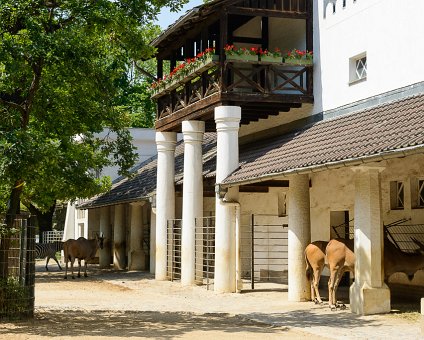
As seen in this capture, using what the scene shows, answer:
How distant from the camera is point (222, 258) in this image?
21156 mm

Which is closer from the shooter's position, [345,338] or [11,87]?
[345,338]

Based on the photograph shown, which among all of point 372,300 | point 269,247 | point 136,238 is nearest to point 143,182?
point 136,238

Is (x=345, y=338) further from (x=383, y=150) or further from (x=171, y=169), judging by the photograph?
(x=171, y=169)

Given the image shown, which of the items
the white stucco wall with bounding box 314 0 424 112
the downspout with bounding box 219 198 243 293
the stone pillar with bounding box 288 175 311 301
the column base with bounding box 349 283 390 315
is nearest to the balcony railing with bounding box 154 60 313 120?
the white stucco wall with bounding box 314 0 424 112

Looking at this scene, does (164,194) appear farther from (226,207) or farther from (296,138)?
(296,138)

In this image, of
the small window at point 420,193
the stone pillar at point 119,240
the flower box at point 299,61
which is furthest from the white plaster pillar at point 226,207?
the stone pillar at point 119,240

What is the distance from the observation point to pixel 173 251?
1025 inches

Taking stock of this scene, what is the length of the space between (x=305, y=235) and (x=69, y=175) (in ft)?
17.9

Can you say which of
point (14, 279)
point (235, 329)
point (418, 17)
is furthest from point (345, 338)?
point (418, 17)

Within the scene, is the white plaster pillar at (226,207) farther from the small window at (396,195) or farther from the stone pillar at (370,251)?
the stone pillar at (370,251)

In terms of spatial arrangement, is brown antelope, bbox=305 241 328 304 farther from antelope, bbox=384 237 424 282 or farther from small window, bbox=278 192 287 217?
small window, bbox=278 192 287 217

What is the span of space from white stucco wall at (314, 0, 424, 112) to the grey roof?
1.87 feet

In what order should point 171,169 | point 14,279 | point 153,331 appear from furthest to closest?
point 171,169, point 14,279, point 153,331

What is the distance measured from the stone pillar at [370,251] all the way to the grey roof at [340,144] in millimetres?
800
